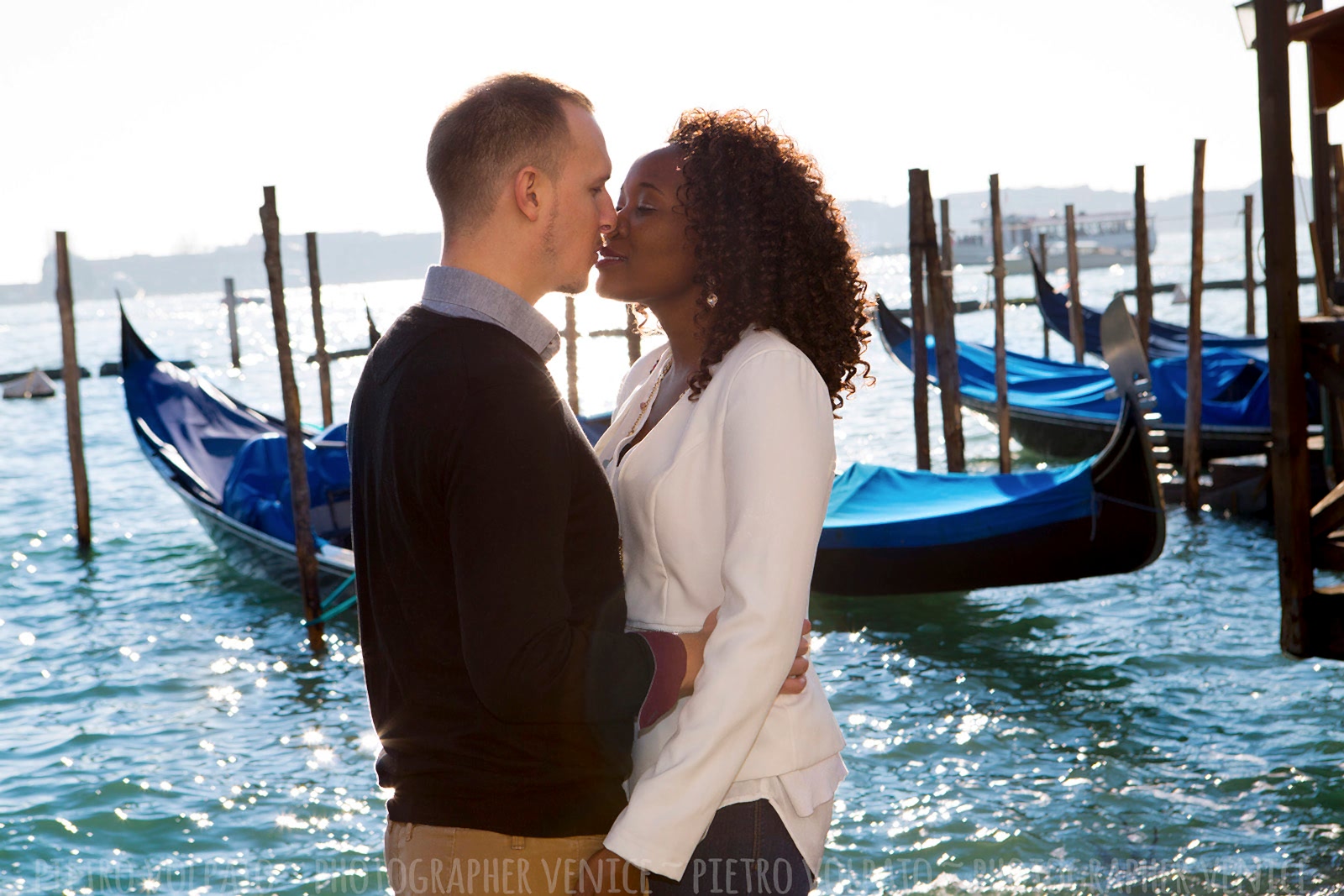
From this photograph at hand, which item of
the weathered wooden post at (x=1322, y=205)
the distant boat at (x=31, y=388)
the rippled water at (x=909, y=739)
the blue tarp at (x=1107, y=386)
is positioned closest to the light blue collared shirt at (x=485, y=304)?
the rippled water at (x=909, y=739)

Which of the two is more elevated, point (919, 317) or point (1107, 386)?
point (919, 317)

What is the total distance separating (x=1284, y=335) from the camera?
11.2ft

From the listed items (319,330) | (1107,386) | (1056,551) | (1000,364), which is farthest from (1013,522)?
(319,330)

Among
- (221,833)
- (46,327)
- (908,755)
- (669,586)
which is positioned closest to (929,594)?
(908,755)

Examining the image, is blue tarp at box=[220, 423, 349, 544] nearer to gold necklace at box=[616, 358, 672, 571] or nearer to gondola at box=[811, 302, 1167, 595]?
gondola at box=[811, 302, 1167, 595]

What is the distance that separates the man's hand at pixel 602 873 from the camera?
1.20 meters

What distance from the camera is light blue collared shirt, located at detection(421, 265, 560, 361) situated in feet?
Answer: 3.83

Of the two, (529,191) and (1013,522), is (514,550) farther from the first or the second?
(1013,522)

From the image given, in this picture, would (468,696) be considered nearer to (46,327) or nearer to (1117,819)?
(1117,819)

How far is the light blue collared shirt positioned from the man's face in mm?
72

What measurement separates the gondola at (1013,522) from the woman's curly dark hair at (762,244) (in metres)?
3.83

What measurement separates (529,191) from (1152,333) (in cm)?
1273

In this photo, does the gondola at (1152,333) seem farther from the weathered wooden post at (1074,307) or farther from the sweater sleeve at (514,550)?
the sweater sleeve at (514,550)

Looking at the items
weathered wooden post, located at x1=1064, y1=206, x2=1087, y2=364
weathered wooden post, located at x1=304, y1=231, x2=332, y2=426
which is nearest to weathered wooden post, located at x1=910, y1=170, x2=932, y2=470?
weathered wooden post, located at x1=1064, y1=206, x2=1087, y2=364
